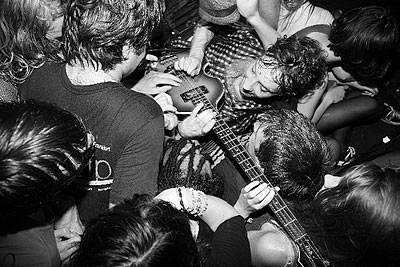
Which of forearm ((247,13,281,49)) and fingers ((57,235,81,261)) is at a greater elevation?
forearm ((247,13,281,49))

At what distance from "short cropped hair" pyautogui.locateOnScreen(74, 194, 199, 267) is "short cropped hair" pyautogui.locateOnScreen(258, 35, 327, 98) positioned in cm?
103

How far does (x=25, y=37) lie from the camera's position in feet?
5.63

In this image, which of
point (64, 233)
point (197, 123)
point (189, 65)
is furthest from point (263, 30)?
point (64, 233)

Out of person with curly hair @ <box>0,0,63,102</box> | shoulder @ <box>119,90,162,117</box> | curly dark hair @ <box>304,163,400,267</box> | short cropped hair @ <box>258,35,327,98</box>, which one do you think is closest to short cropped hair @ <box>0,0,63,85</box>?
person with curly hair @ <box>0,0,63,102</box>

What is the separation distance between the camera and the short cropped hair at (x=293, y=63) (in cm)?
218

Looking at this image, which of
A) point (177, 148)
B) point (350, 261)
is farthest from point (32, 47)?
point (350, 261)

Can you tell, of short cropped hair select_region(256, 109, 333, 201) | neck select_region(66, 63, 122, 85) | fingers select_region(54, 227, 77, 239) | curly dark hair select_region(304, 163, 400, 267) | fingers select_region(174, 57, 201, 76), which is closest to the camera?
curly dark hair select_region(304, 163, 400, 267)

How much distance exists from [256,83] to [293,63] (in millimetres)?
183

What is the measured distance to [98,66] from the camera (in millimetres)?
1612

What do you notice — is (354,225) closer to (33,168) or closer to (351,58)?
(33,168)

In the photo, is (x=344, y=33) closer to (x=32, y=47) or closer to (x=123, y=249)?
(x=32, y=47)

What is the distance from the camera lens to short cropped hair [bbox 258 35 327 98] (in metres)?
2.18

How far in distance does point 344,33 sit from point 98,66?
4.38ft

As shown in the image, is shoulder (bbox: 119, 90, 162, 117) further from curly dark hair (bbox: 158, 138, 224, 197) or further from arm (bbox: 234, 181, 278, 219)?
arm (bbox: 234, 181, 278, 219)
